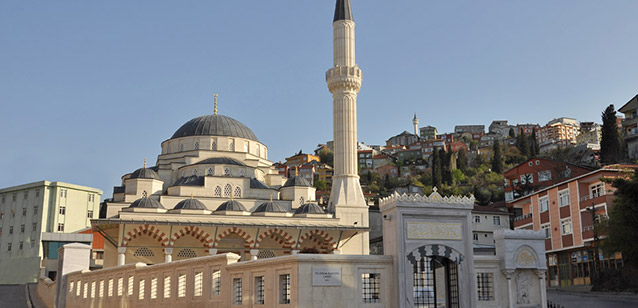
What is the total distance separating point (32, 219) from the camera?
150 ft

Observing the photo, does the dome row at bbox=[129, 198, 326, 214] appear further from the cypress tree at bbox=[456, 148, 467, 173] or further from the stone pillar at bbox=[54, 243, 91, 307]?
the cypress tree at bbox=[456, 148, 467, 173]

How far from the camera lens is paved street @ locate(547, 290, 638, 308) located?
19.0m

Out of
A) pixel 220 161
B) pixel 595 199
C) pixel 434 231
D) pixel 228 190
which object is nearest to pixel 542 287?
pixel 434 231

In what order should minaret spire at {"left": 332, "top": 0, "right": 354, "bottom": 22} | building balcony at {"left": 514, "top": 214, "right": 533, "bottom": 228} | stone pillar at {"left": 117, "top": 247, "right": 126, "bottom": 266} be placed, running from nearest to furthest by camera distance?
stone pillar at {"left": 117, "top": 247, "right": 126, "bottom": 266}
minaret spire at {"left": 332, "top": 0, "right": 354, "bottom": 22}
building balcony at {"left": 514, "top": 214, "right": 533, "bottom": 228}

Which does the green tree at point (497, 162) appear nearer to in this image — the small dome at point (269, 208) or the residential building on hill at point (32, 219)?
the residential building on hill at point (32, 219)

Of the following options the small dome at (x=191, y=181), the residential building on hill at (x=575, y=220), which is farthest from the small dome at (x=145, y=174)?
the residential building on hill at (x=575, y=220)

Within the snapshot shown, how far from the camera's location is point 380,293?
1322 centimetres

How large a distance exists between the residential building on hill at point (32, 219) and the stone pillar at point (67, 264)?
25.5m

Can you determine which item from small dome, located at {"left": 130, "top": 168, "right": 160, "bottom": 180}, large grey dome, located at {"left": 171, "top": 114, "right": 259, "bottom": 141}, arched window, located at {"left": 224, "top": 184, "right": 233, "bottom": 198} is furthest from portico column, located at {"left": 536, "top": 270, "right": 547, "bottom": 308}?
large grey dome, located at {"left": 171, "top": 114, "right": 259, "bottom": 141}

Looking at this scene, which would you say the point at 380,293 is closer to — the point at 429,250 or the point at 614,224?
the point at 429,250

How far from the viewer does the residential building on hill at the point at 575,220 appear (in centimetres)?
2844

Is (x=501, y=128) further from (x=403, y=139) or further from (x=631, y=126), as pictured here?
(x=631, y=126)

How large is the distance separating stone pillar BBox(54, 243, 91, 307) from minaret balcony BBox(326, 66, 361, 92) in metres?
16.0

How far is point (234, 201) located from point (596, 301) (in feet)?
53.3
